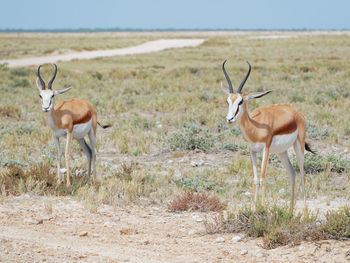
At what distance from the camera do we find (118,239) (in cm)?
632

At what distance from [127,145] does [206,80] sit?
43.2 feet

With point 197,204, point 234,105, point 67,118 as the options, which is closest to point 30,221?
point 67,118

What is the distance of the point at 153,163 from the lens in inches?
441

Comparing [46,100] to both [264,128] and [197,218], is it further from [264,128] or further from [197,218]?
[264,128]

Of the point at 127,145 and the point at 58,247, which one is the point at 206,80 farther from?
the point at 58,247

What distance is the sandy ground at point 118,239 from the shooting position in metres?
5.57

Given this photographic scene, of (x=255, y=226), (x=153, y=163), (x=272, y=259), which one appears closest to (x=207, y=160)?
(x=153, y=163)

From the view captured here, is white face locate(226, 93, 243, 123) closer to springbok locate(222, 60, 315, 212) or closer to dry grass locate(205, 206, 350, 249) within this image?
springbok locate(222, 60, 315, 212)

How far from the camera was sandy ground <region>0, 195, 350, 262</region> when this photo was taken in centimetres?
557

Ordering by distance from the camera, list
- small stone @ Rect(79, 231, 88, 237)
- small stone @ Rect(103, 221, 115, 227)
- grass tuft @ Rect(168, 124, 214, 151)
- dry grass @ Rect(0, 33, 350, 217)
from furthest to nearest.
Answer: grass tuft @ Rect(168, 124, 214, 151) → dry grass @ Rect(0, 33, 350, 217) → small stone @ Rect(103, 221, 115, 227) → small stone @ Rect(79, 231, 88, 237)

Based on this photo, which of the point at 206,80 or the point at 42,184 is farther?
the point at 206,80

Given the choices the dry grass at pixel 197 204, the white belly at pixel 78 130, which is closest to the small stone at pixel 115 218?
the dry grass at pixel 197 204

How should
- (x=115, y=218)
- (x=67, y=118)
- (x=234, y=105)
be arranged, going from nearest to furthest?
1. (x=234, y=105)
2. (x=115, y=218)
3. (x=67, y=118)

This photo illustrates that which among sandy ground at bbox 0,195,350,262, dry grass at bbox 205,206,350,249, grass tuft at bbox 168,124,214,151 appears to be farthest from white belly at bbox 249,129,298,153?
grass tuft at bbox 168,124,214,151
